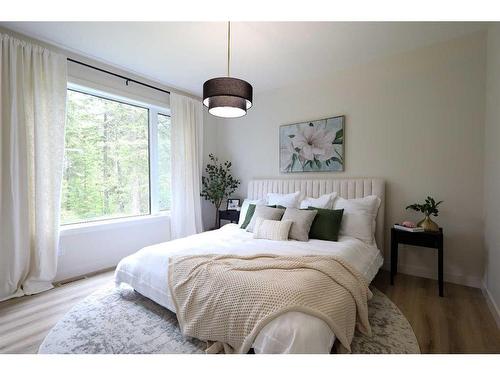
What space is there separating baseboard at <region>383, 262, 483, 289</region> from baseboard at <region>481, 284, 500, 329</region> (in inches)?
3.8

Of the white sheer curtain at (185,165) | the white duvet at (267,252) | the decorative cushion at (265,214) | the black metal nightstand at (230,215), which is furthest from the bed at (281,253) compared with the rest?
the white sheer curtain at (185,165)

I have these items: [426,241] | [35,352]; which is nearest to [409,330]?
[426,241]

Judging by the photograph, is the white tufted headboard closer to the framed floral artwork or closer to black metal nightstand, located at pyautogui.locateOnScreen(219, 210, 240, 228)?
the framed floral artwork

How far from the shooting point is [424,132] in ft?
8.81

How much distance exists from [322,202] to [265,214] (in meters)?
0.74

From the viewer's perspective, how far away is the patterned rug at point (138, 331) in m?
1.59

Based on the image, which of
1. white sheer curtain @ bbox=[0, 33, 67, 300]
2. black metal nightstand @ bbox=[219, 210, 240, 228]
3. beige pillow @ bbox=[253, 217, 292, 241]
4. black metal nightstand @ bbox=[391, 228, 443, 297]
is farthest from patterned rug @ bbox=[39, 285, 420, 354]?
black metal nightstand @ bbox=[219, 210, 240, 228]

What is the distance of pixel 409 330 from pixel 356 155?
204cm

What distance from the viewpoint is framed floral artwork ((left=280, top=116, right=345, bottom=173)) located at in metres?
3.25

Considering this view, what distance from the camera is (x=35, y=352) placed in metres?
1.57

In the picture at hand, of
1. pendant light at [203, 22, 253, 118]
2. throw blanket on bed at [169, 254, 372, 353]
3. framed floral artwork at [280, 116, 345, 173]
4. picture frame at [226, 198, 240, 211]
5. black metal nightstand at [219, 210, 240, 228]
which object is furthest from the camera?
picture frame at [226, 198, 240, 211]

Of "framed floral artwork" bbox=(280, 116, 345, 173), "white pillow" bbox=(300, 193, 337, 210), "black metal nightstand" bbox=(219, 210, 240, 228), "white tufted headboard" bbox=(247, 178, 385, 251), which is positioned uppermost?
"framed floral artwork" bbox=(280, 116, 345, 173)

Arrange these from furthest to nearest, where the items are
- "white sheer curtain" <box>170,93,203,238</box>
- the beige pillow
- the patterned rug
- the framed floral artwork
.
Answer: "white sheer curtain" <box>170,93,203,238</box>, the framed floral artwork, the beige pillow, the patterned rug
